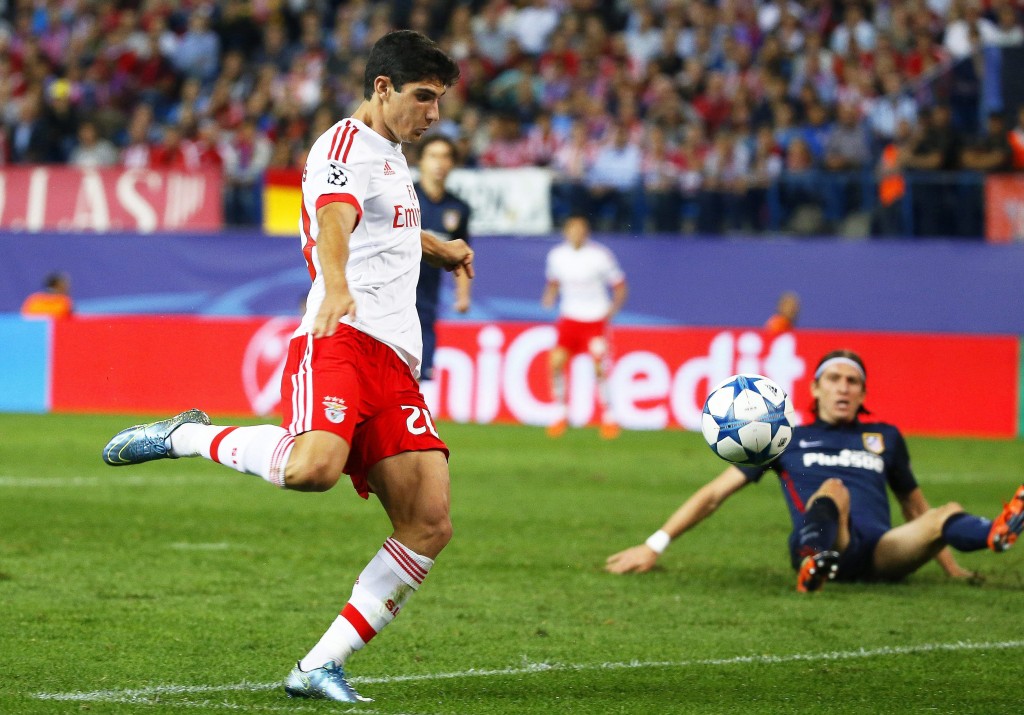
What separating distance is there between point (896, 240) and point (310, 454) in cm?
1594

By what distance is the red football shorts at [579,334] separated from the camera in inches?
695

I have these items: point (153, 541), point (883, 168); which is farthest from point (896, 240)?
point (153, 541)

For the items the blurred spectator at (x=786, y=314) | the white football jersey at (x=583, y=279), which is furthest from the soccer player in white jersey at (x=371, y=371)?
the blurred spectator at (x=786, y=314)

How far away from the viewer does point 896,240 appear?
20.2m

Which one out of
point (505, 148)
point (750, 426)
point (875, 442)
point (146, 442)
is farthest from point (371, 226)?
point (505, 148)

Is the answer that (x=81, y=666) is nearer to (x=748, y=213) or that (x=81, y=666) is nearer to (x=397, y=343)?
(x=397, y=343)

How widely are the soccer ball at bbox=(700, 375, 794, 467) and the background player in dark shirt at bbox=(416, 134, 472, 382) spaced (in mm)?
4011

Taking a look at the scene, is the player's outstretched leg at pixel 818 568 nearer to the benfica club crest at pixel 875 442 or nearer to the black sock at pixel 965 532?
the black sock at pixel 965 532

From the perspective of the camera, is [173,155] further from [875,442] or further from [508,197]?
[875,442]

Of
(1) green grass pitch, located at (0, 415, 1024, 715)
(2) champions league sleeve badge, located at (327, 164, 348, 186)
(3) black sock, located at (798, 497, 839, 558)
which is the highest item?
(2) champions league sleeve badge, located at (327, 164, 348, 186)

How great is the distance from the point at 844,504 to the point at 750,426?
Answer: 133 cm

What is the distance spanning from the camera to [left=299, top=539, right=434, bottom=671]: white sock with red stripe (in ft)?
18.2

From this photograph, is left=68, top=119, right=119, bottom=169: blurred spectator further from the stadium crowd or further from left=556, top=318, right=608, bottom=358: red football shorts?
left=556, top=318, right=608, bottom=358: red football shorts

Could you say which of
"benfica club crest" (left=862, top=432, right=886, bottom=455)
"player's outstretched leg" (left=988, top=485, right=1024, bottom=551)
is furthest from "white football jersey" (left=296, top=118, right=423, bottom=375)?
"benfica club crest" (left=862, top=432, right=886, bottom=455)
